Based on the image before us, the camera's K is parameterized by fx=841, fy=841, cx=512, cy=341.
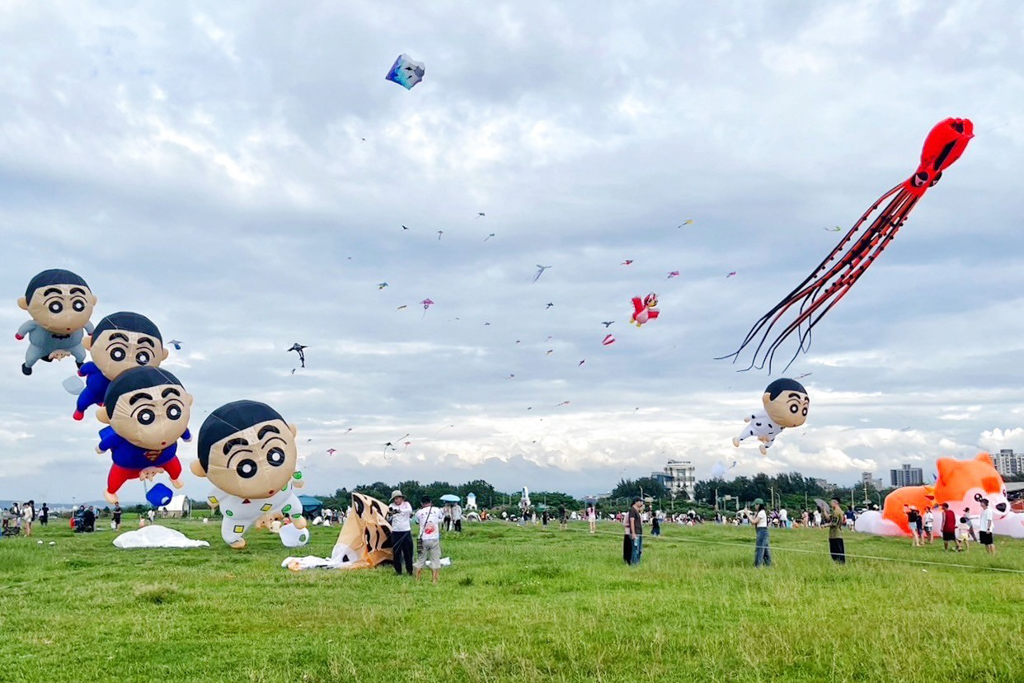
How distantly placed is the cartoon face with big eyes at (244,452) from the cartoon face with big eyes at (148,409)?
260cm

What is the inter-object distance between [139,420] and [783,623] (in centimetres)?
2000

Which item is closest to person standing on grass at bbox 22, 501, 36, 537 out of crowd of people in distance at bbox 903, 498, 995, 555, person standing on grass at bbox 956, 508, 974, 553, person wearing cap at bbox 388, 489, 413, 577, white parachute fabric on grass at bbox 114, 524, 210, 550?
white parachute fabric on grass at bbox 114, 524, 210, 550

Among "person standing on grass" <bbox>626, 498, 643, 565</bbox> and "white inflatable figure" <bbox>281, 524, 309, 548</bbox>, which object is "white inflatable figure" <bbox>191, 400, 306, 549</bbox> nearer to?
"white inflatable figure" <bbox>281, 524, 309, 548</bbox>

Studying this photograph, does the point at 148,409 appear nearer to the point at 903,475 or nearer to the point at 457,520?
the point at 457,520

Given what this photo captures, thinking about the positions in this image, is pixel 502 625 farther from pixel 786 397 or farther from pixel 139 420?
pixel 786 397

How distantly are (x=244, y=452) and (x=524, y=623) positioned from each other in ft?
46.1

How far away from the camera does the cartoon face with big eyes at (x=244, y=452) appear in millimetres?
21969

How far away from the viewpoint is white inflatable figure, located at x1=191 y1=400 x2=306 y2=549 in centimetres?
2198

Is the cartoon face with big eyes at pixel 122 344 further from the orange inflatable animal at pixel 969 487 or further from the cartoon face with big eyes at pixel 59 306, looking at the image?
the orange inflatable animal at pixel 969 487

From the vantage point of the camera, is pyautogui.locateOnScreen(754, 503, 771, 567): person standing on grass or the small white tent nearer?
pyautogui.locateOnScreen(754, 503, 771, 567): person standing on grass

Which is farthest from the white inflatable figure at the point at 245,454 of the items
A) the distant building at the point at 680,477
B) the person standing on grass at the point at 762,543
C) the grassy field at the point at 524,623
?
the distant building at the point at 680,477

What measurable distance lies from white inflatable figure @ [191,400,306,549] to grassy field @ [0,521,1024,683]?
485 centimetres

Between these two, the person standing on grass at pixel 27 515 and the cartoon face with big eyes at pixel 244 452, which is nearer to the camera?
the cartoon face with big eyes at pixel 244 452

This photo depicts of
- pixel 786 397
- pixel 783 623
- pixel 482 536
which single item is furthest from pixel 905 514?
pixel 783 623
